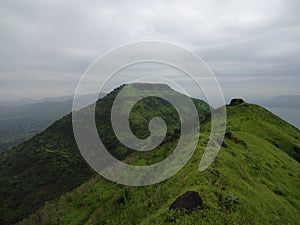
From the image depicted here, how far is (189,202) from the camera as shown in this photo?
14.6 metres

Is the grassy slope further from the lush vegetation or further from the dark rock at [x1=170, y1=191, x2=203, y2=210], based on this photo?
the dark rock at [x1=170, y1=191, x2=203, y2=210]

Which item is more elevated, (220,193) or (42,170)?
(220,193)

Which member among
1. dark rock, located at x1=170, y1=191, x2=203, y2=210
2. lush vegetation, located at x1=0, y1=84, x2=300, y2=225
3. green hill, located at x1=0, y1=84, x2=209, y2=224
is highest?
dark rock, located at x1=170, y1=191, x2=203, y2=210

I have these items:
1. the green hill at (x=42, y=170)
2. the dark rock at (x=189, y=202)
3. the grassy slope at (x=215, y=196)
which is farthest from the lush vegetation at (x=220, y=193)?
the green hill at (x=42, y=170)

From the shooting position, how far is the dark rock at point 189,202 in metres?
14.4

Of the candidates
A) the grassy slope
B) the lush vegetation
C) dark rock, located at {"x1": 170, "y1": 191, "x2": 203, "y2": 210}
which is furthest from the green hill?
dark rock, located at {"x1": 170, "y1": 191, "x2": 203, "y2": 210}

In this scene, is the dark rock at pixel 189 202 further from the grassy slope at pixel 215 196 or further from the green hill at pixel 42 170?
the green hill at pixel 42 170

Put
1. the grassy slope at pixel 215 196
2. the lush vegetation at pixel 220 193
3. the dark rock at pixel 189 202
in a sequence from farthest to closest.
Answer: the lush vegetation at pixel 220 193
the grassy slope at pixel 215 196
the dark rock at pixel 189 202

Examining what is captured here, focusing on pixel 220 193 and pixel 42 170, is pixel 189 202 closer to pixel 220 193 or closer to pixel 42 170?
pixel 220 193

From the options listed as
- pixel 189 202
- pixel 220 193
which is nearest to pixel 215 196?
pixel 220 193

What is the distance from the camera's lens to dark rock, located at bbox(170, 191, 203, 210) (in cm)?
1438

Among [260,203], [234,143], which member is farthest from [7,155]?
[260,203]

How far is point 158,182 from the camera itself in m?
24.7

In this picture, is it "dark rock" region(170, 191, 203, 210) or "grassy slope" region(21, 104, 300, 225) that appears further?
"grassy slope" region(21, 104, 300, 225)
